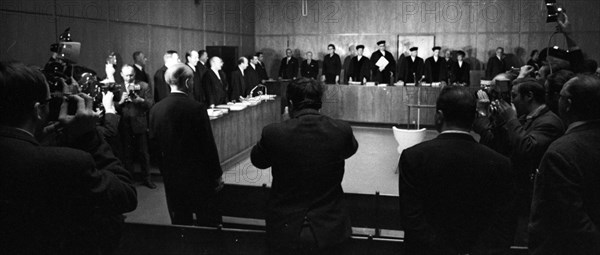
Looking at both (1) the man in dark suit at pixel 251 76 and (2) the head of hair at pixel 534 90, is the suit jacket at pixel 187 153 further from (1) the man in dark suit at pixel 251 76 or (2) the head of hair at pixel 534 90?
(1) the man in dark suit at pixel 251 76

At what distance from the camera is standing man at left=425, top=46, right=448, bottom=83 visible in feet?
39.1

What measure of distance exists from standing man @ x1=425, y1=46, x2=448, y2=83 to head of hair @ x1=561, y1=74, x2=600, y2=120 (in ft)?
33.2

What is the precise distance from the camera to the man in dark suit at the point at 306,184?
2.19 meters

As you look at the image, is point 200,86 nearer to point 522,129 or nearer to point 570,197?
point 522,129

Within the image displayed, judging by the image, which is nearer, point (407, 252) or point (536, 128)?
point (407, 252)

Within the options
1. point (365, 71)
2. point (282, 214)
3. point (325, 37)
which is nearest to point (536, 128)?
point (282, 214)

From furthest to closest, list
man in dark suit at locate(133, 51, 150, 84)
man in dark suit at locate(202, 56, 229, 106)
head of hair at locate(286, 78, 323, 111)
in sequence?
man in dark suit at locate(202, 56, 229, 106) → man in dark suit at locate(133, 51, 150, 84) → head of hair at locate(286, 78, 323, 111)

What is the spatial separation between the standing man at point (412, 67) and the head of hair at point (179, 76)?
9306 mm

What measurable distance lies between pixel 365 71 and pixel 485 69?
9.61 ft

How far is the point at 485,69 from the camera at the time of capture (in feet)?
41.4

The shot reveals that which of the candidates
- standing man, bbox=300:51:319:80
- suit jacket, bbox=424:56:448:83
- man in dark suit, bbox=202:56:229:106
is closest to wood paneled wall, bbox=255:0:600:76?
standing man, bbox=300:51:319:80

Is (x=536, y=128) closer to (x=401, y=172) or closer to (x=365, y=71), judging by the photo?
(x=401, y=172)

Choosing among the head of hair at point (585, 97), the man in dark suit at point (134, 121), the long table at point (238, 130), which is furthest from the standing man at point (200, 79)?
the head of hair at point (585, 97)

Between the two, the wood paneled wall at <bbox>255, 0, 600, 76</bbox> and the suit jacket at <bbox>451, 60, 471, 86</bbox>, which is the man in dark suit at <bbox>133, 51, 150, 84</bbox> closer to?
the wood paneled wall at <bbox>255, 0, 600, 76</bbox>
